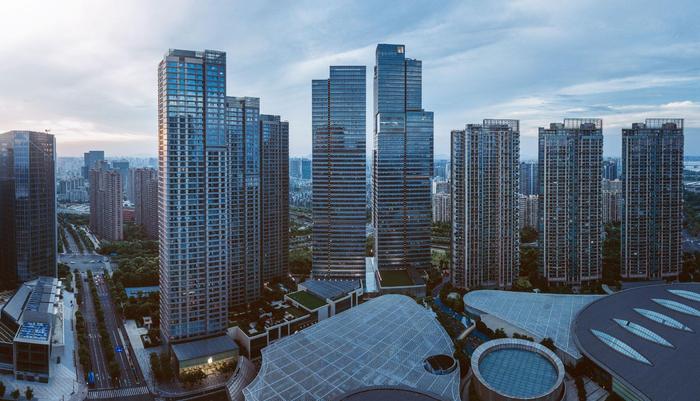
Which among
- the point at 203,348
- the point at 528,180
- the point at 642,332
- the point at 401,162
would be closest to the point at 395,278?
the point at 401,162

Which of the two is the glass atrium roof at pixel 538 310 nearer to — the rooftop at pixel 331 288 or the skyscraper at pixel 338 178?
the rooftop at pixel 331 288

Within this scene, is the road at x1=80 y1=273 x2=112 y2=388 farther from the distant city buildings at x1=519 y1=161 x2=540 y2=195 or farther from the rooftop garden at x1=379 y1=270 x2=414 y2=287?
the distant city buildings at x1=519 y1=161 x2=540 y2=195

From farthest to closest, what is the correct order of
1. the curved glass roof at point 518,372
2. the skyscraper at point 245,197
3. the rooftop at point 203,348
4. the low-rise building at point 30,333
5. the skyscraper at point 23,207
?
the skyscraper at point 23,207, the skyscraper at point 245,197, the rooftop at point 203,348, the low-rise building at point 30,333, the curved glass roof at point 518,372

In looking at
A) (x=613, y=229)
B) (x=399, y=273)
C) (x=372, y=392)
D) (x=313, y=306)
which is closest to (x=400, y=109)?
(x=399, y=273)

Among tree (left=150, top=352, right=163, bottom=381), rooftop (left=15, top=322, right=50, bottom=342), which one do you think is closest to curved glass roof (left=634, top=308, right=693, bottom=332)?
tree (left=150, top=352, right=163, bottom=381)

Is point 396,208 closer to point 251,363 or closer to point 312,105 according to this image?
point 312,105

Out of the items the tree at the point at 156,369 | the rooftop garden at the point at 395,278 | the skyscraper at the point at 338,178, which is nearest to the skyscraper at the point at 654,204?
the rooftop garden at the point at 395,278
